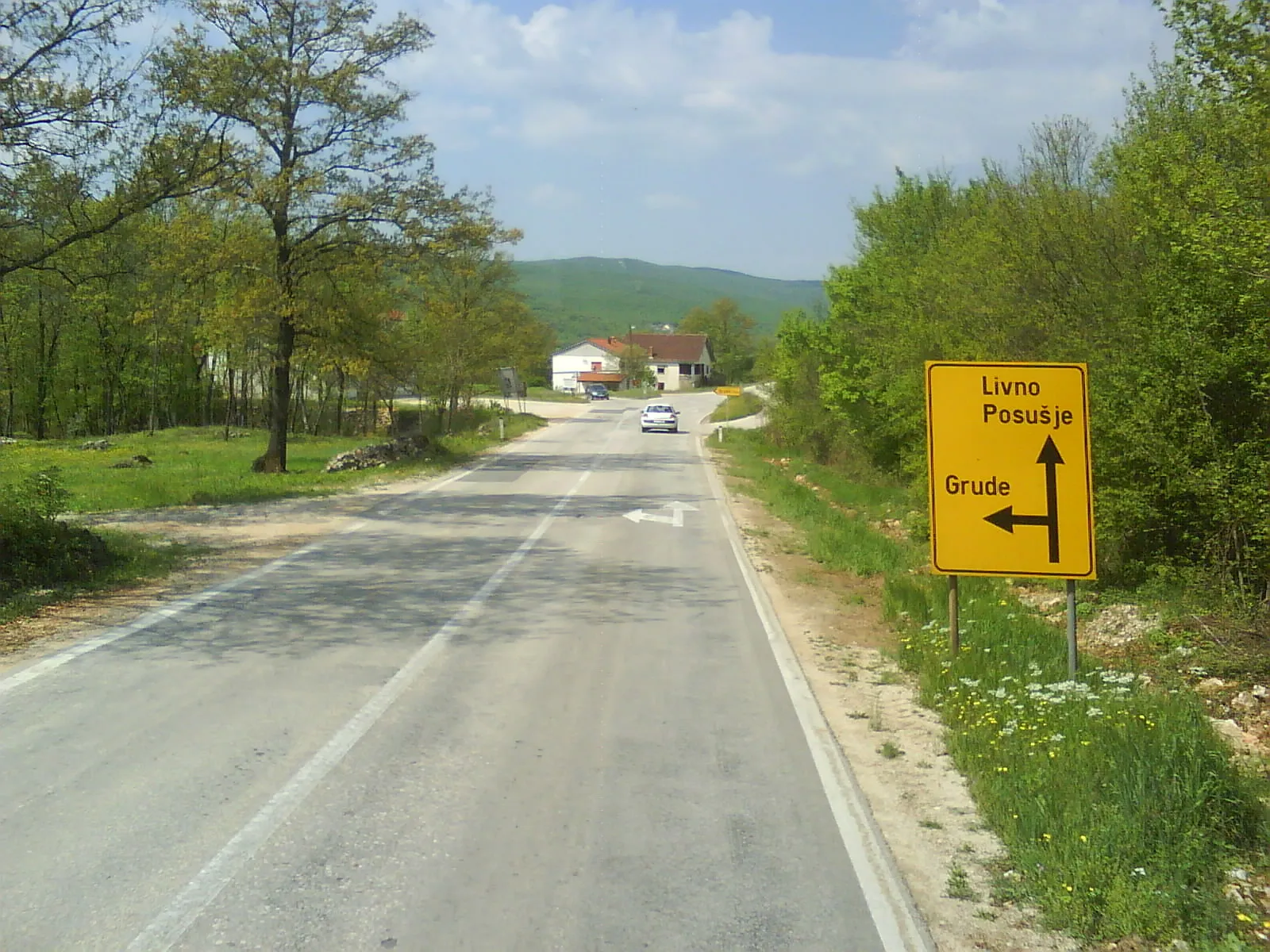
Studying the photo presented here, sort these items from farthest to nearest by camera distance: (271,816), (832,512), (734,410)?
(734,410) < (832,512) < (271,816)

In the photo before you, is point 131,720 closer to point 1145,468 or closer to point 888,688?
point 888,688

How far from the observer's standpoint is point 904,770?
6.88m

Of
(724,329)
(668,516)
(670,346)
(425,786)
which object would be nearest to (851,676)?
(425,786)

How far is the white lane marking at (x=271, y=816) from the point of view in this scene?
14.6 feet

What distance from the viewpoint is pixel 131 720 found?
24.2 feet

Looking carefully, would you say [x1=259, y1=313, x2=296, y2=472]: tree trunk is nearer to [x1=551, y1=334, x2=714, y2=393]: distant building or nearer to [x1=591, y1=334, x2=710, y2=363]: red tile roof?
[x1=551, y1=334, x2=714, y2=393]: distant building

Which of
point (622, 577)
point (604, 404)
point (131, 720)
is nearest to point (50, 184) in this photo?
point (622, 577)

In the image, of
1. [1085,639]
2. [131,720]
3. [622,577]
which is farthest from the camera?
[622,577]

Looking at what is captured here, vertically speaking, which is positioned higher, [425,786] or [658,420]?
[658,420]

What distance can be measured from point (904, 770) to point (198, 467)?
29.4 m

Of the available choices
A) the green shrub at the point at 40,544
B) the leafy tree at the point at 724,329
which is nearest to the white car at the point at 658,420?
the green shrub at the point at 40,544

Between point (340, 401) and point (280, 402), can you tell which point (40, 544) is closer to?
point (280, 402)

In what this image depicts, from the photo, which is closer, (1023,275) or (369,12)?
(1023,275)

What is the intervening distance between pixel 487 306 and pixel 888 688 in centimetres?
4810
